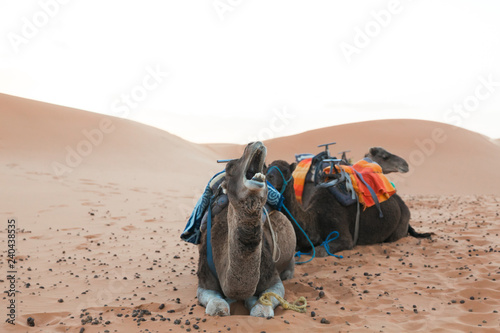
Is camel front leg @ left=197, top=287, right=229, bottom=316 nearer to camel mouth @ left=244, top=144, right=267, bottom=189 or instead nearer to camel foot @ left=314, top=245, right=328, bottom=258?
camel mouth @ left=244, top=144, right=267, bottom=189

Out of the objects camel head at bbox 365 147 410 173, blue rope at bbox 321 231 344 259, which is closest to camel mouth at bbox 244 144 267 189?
blue rope at bbox 321 231 344 259

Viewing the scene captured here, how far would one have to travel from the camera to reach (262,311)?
3.86 metres

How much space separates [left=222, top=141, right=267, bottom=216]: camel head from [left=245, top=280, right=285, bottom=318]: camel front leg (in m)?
1.16

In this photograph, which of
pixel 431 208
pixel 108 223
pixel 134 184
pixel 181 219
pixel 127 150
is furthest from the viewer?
pixel 127 150

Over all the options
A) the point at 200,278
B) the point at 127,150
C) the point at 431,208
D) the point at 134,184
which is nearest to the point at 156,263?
the point at 200,278

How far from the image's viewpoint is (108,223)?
9422 mm

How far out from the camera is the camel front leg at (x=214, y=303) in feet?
12.7

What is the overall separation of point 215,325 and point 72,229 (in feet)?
19.4

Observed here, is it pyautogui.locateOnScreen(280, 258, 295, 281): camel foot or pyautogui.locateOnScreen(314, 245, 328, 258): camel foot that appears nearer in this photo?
pyautogui.locateOnScreen(280, 258, 295, 281): camel foot

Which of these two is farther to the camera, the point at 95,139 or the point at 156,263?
the point at 95,139

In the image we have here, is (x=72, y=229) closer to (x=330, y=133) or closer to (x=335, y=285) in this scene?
(x=335, y=285)

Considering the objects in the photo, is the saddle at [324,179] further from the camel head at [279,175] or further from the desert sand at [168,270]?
the camel head at [279,175]

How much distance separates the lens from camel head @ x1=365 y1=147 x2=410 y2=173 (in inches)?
337

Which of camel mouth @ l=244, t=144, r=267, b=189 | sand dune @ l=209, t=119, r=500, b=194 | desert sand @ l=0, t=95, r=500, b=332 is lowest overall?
desert sand @ l=0, t=95, r=500, b=332
